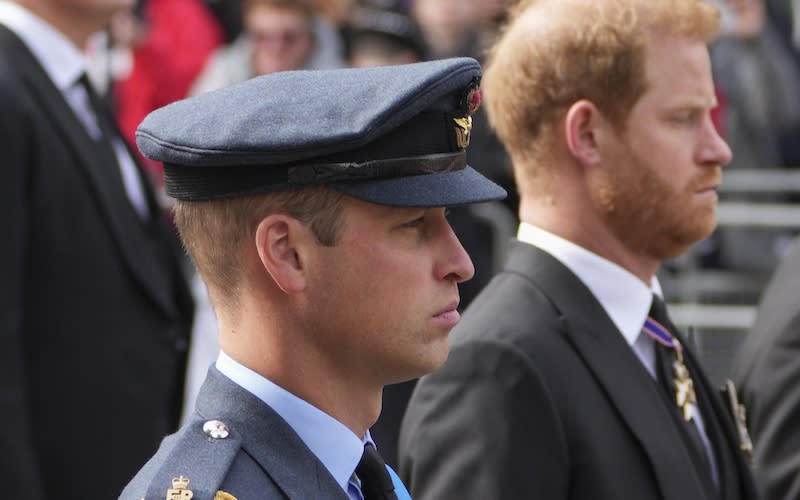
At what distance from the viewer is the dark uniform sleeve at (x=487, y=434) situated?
3002 mm

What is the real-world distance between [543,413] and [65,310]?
159cm

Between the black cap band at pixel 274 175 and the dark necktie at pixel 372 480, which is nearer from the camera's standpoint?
the black cap band at pixel 274 175

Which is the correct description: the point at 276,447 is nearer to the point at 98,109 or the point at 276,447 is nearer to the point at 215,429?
the point at 215,429

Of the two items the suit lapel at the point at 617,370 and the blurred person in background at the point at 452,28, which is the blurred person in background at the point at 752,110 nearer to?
the blurred person in background at the point at 452,28

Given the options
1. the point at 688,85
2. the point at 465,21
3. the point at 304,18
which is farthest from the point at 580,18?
the point at 465,21

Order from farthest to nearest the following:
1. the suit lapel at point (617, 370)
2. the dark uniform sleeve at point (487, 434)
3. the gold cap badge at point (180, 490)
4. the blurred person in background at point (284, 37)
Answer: the blurred person in background at point (284, 37) → the suit lapel at point (617, 370) → the dark uniform sleeve at point (487, 434) → the gold cap badge at point (180, 490)

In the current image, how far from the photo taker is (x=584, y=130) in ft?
11.4

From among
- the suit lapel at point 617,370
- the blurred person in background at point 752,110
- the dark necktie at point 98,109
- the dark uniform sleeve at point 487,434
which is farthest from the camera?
the blurred person in background at point 752,110

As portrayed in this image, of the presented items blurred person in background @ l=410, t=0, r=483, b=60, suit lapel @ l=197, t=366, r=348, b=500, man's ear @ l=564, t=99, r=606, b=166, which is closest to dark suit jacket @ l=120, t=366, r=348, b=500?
suit lapel @ l=197, t=366, r=348, b=500

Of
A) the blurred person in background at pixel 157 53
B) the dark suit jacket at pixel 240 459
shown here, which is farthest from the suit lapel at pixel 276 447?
the blurred person in background at pixel 157 53

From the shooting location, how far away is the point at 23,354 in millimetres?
3992

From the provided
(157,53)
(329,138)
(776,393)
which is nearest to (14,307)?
(329,138)

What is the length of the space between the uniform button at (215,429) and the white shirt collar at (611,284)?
1.35 metres

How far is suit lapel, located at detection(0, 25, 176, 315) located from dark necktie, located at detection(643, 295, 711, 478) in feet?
5.07
